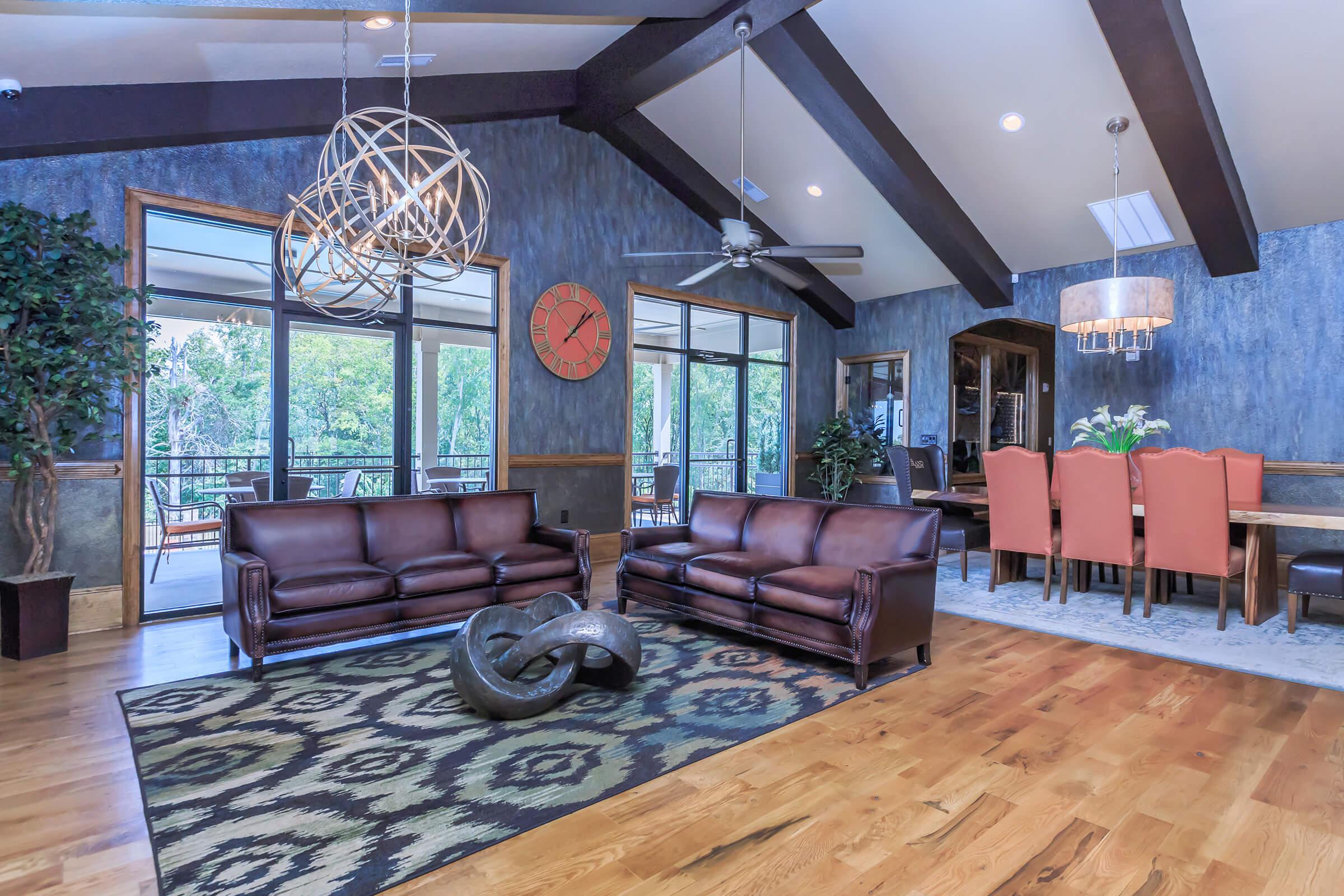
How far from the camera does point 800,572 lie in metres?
3.68

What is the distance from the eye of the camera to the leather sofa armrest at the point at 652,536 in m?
4.57

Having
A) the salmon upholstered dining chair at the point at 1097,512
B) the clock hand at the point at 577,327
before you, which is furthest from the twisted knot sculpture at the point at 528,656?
the clock hand at the point at 577,327

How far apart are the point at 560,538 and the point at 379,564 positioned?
1.11 metres

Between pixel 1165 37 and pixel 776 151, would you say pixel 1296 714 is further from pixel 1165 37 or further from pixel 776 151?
pixel 776 151

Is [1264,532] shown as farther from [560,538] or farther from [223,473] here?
[223,473]

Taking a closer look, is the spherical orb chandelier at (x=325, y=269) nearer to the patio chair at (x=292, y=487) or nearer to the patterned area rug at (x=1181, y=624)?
the patio chair at (x=292, y=487)

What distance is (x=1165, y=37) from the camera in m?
4.12

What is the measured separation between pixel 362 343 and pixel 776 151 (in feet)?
12.9

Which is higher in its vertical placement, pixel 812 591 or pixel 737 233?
pixel 737 233

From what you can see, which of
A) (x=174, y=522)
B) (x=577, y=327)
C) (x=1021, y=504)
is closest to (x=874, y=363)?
(x=1021, y=504)

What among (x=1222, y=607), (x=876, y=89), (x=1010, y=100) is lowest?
(x=1222, y=607)

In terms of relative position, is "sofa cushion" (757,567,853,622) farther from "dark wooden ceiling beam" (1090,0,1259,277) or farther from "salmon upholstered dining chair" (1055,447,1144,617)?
"dark wooden ceiling beam" (1090,0,1259,277)

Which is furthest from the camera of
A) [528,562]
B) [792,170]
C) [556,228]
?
[792,170]

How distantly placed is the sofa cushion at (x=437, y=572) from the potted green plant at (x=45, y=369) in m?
1.69
